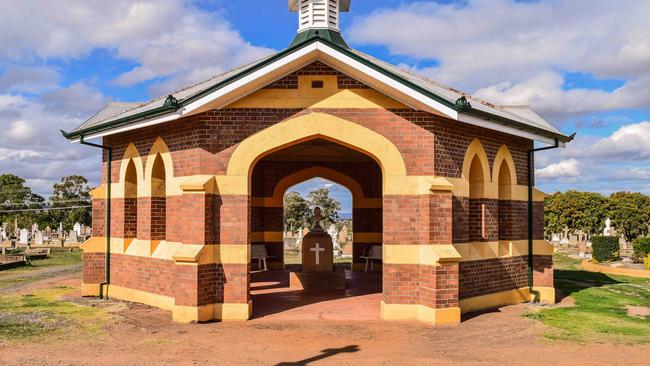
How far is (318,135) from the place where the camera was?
10.3 metres

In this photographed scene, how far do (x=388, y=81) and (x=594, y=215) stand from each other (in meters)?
45.0

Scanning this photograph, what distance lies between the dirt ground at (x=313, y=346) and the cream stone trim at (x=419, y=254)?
3.89 feet

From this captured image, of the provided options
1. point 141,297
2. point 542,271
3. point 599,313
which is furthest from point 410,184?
point 141,297

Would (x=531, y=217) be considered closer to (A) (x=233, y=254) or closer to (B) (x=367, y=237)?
(B) (x=367, y=237)

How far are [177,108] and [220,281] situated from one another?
3399mm

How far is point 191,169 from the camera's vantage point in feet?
34.1

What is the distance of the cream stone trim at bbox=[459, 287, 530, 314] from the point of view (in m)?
10.8

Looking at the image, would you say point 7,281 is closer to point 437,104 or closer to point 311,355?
point 311,355

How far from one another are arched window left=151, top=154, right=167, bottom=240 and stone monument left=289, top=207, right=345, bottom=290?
3.94 m

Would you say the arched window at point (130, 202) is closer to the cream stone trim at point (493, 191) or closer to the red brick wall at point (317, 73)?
the red brick wall at point (317, 73)

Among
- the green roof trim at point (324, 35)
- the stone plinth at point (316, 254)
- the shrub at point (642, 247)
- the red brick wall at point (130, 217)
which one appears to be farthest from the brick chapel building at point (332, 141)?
the shrub at point (642, 247)

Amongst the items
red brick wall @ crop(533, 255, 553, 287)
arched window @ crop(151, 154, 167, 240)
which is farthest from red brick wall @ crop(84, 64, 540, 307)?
red brick wall @ crop(533, 255, 553, 287)

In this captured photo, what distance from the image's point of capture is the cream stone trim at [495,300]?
10836mm

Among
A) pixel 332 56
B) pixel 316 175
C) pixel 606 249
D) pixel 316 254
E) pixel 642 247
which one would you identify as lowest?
pixel 606 249
